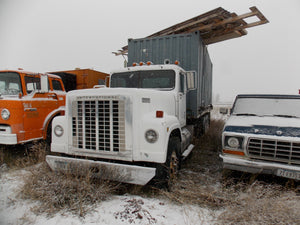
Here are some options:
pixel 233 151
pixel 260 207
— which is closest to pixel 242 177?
pixel 233 151

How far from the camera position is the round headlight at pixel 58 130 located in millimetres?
3338

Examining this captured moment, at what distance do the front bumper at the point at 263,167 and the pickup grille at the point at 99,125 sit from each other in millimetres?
1924

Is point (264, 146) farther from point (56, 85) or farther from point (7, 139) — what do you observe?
point (56, 85)

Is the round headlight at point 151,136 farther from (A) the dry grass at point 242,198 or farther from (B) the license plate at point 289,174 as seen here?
(B) the license plate at point 289,174

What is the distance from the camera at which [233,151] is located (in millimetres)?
3295

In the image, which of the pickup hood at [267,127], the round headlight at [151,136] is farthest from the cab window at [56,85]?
the pickup hood at [267,127]

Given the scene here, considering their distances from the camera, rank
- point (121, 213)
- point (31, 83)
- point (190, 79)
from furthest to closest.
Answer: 1. point (31, 83)
2. point (190, 79)
3. point (121, 213)

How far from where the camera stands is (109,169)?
112 inches

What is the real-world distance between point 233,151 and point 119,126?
6.79 ft

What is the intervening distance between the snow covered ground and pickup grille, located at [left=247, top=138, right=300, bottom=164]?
1.32m

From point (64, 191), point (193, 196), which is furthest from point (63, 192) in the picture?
point (193, 196)

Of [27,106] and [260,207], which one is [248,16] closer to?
[260,207]

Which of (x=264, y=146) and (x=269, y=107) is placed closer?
(x=264, y=146)

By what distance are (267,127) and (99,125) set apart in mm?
2871
